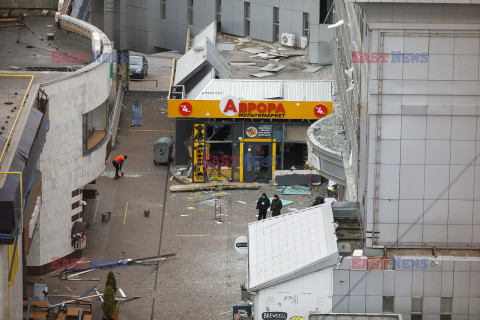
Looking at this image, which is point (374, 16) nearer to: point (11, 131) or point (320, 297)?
point (320, 297)

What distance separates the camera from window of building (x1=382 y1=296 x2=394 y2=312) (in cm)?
3027

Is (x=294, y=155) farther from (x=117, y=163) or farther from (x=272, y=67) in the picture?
(x=117, y=163)

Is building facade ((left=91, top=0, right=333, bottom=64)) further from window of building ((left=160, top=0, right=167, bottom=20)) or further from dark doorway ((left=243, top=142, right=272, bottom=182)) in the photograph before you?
dark doorway ((left=243, top=142, right=272, bottom=182))

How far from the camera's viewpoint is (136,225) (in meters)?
46.5

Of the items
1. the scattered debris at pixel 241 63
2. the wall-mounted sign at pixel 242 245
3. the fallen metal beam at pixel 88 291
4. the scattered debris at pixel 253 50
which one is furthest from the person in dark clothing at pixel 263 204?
the scattered debris at pixel 253 50

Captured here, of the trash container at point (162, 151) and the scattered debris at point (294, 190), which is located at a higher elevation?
the trash container at point (162, 151)

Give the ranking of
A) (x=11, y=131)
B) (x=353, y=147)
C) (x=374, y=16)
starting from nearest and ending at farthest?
(x=374, y=16)
(x=11, y=131)
(x=353, y=147)

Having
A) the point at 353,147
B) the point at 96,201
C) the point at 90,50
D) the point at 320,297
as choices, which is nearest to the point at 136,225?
the point at 96,201

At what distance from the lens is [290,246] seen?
31562 mm

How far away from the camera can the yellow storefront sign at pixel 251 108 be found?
50.6m

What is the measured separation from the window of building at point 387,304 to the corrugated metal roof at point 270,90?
2139 centimetres

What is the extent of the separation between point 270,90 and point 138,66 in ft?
63.1

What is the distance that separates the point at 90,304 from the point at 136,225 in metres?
9.24

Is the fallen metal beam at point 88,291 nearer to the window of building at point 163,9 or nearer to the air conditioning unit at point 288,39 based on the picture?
the air conditioning unit at point 288,39
